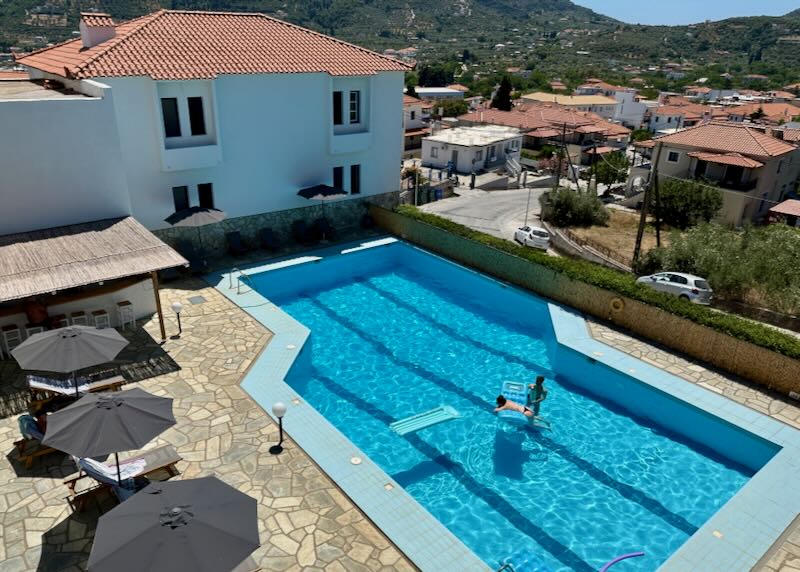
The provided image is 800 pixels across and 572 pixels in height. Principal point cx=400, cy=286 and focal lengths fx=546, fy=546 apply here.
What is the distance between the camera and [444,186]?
43656mm

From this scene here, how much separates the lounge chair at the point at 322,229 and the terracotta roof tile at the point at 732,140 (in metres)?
26.0

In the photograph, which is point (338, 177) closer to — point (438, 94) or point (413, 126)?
point (413, 126)

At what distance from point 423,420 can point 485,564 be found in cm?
526

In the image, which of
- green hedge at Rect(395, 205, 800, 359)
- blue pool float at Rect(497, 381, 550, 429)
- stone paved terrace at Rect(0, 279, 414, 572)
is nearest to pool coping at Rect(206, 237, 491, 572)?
stone paved terrace at Rect(0, 279, 414, 572)

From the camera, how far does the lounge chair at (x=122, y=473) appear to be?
10.3 metres

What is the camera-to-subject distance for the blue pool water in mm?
12062

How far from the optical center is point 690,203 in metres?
35.6

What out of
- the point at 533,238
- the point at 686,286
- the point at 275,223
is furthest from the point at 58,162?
the point at 686,286

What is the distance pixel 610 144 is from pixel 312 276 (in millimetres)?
60130

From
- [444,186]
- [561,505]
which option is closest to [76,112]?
[561,505]

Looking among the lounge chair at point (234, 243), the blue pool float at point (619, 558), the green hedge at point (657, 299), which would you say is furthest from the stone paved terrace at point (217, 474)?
the green hedge at point (657, 299)

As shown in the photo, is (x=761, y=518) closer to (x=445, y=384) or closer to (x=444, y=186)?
(x=445, y=384)

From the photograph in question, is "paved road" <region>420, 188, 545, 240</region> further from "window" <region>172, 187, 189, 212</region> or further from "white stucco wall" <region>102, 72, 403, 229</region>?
"window" <region>172, 187, 189, 212</region>

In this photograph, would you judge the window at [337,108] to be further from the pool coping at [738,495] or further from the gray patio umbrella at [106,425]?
the gray patio umbrella at [106,425]
